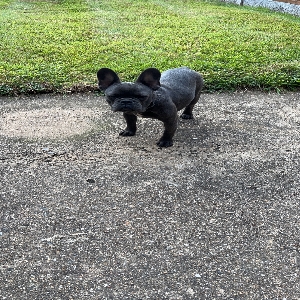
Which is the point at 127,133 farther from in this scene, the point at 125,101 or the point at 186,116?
the point at 125,101

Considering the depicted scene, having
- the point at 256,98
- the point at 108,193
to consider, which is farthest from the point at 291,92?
the point at 108,193

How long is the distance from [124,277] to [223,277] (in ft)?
1.72

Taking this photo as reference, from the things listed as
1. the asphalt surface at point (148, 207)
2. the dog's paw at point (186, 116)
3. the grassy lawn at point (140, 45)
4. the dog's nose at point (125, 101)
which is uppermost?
the dog's nose at point (125, 101)

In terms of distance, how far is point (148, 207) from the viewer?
9.53 ft

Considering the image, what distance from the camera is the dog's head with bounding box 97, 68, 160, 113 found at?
10.3 ft

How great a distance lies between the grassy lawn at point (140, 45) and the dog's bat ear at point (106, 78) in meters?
1.84

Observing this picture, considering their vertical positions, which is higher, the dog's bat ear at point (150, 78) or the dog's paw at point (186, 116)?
the dog's bat ear at point (150, 78)

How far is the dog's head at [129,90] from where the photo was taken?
3.14m

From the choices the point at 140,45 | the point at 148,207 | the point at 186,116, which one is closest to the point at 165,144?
the point at 186,116

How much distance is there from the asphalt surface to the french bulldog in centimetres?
23

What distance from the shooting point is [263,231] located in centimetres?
270

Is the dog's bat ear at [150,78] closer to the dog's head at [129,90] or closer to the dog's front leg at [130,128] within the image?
the dog's head at [129,90]

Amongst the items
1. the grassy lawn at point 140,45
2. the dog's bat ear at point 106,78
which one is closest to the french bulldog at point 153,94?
the dog's bat ear at point 106,78

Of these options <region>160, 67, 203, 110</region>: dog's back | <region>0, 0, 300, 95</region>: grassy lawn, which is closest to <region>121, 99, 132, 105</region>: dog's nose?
<region>160, 67, 203, 110</region>: dog's back
